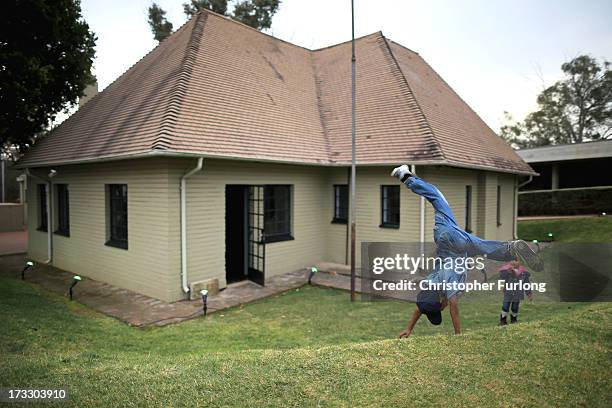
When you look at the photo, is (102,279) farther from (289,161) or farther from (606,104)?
(606,104)

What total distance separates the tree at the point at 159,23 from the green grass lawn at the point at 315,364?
2114cm

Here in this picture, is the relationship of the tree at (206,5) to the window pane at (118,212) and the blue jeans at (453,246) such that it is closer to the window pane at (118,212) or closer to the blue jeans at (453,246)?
the window pane at (118,212)

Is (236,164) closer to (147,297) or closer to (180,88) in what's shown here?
(180,88)

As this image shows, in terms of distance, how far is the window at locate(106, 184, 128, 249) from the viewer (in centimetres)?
1014

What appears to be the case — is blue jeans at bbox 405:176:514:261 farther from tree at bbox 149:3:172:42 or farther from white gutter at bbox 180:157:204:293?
tree at bbox 149:3:172:42

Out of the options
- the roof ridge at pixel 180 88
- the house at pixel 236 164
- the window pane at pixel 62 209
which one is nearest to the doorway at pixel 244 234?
the house at pixel 236 164

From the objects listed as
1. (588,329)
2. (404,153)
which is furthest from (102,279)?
(588,329)

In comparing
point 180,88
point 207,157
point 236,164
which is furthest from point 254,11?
point 207,157

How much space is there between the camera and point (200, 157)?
8.49 meters

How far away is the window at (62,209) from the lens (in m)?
12.6

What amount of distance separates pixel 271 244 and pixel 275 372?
6.84 meters

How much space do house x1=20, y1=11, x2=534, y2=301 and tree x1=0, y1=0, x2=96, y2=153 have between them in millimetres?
844

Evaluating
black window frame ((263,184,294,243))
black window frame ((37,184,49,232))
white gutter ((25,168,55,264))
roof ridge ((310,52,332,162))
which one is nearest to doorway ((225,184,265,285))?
black window frame ((263,184,294,243))

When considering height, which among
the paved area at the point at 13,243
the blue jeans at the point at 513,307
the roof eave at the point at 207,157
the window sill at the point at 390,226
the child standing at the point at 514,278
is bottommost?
the paved area at the point at 13,243
